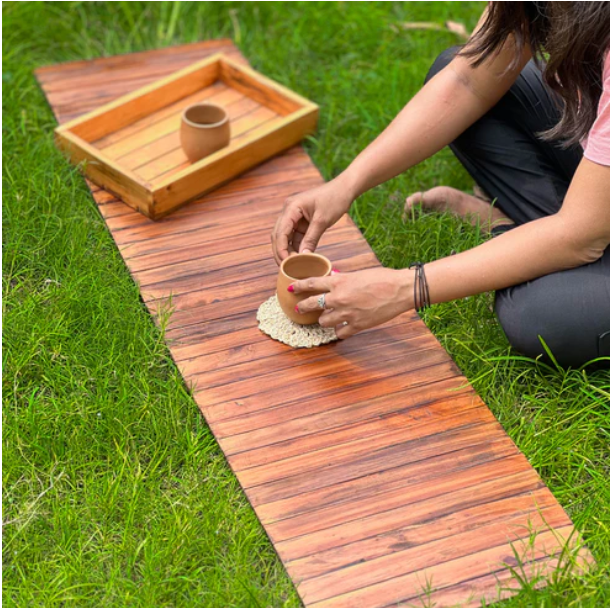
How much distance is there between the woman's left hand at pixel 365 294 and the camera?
7.78ft

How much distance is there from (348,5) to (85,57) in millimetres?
1137

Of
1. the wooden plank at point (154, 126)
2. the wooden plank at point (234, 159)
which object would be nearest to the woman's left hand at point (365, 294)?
the wooden plank at point (234, 159)

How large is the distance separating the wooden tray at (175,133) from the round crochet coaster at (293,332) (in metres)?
0.63

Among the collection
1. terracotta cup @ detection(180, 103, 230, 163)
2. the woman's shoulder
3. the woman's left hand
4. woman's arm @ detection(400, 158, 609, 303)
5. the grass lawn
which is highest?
the woman's shoulder

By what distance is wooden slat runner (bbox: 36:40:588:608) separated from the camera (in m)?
2.14

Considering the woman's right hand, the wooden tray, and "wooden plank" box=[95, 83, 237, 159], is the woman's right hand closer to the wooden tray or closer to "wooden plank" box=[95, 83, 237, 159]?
the wooden tray

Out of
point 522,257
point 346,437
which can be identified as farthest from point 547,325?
point 346,437

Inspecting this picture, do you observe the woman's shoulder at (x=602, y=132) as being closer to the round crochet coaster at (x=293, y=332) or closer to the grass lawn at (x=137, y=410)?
the grass lawn at (x=137, y=410)

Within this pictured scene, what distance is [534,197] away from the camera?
110 inches

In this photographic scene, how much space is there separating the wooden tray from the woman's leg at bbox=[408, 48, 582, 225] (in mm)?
716

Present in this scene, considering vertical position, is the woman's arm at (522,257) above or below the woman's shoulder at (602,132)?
below

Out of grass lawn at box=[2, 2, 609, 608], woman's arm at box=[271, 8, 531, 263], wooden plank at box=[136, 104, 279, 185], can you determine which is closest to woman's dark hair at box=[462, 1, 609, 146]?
woman's arm at box=[271, 8, 531, 263]

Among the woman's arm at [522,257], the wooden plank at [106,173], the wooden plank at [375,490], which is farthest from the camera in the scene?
the wooden plank at [106,173]

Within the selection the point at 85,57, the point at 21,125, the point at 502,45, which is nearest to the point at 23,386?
the point at 21,125
